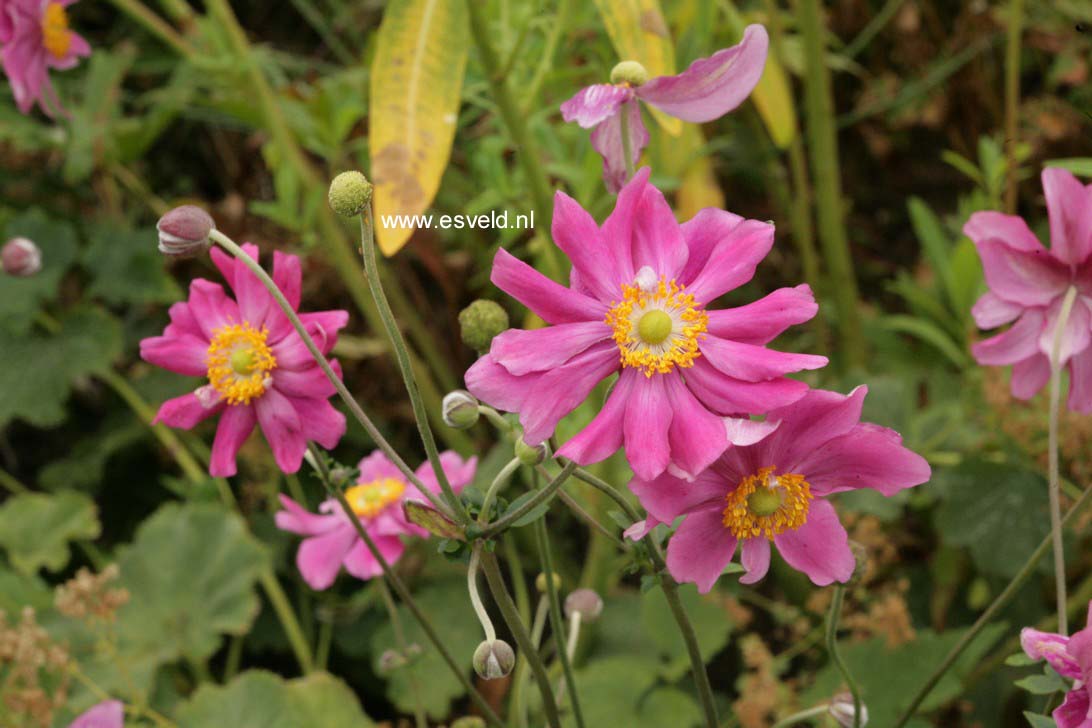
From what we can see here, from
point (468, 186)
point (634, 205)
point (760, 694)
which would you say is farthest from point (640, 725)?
point (468, 186)

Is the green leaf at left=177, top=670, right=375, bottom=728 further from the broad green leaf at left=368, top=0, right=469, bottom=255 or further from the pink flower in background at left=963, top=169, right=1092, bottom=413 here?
the pink flower in background at left=963, top=169, right=1092, bottom=413

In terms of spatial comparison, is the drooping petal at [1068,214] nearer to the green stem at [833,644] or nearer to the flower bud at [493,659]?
the green stem at [833,644]

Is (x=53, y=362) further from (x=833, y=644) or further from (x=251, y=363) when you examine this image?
(x=833, y=644)

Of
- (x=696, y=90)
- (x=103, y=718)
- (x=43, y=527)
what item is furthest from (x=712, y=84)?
(x=43, y=527)

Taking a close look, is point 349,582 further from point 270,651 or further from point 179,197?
point 179,197

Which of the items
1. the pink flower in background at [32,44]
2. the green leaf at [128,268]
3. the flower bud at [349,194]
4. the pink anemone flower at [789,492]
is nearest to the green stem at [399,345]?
the flower bud at [349,194]

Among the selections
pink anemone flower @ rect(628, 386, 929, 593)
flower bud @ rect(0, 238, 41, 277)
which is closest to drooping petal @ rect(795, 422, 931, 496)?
pink anemone flower @ rect(628, 386, 929, 593)

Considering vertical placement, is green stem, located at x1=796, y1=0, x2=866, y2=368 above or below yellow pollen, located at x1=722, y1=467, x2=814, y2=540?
below
